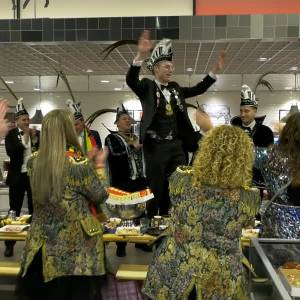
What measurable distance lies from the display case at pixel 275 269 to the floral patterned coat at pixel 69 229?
839 mm

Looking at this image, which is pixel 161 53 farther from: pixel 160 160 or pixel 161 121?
pixel 160 160

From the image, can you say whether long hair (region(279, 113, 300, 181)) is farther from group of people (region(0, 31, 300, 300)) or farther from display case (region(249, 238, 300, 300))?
display case (region(249, 238, 300, 300))

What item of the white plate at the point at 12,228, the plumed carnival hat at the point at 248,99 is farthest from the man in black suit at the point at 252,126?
the white plate at the point at 12,228

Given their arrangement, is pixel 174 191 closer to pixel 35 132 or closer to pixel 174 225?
pixel 174 225

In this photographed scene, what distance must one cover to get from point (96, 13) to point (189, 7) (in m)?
1.10

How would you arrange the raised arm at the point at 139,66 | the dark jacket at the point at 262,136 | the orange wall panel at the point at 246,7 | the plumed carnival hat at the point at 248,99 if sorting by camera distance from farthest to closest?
the orange wall panel at the point at 246,7
the plumed carnival hat at the point at 248,99
the dark jacket at the point at 262,136
the raised arm at the point at 139,66

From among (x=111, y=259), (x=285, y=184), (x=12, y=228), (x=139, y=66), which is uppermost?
(x=139, y=66)

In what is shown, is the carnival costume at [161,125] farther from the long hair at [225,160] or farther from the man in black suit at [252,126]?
the long hair at [225,160]

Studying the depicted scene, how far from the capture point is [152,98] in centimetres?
322

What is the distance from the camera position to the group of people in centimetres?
177

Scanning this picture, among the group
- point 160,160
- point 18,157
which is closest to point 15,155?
point 18,157

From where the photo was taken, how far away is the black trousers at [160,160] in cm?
332

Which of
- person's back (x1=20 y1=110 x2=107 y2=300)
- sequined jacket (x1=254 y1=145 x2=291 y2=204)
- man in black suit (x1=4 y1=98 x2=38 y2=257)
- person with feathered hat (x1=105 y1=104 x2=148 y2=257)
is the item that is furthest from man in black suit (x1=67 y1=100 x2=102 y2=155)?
sequined jacket (x1=254 y1=145 x2=291 y2=204)

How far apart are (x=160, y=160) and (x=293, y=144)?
135cm
